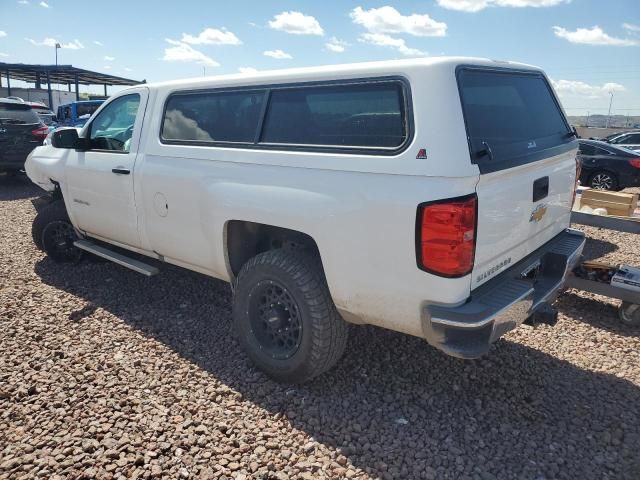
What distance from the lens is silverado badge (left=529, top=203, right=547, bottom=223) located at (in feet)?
9.48

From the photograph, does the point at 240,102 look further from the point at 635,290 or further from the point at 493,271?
the point at 635,290

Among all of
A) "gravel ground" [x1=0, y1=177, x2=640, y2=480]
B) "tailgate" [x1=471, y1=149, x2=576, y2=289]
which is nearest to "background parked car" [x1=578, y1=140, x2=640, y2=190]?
"gravel ground" [x1=0, y1=177, x2=640, y2=480]

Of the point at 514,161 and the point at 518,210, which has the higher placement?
the point at 514,161

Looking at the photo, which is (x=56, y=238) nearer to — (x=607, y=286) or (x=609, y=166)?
(x=607, y=286)

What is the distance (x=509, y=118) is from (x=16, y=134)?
32.9ft

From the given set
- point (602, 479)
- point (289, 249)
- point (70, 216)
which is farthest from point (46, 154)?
point (602, 479)

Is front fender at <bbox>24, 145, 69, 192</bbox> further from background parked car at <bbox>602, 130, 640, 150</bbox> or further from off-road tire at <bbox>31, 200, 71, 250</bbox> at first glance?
background parked car at <bbox>602, 130, 640, 150</bbox>

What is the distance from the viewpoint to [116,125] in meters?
4.34

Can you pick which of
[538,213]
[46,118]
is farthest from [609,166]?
[46,118]

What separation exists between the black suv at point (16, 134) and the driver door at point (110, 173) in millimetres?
6233

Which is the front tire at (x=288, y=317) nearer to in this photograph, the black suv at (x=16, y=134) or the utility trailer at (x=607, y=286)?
the utility trailer at (x=607, y=286)

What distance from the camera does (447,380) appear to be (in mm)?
3217

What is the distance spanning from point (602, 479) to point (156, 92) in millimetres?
3938

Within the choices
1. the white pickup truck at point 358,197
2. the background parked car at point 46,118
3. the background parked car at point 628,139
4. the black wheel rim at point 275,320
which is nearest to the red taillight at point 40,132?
the background parked car at point 46,118
